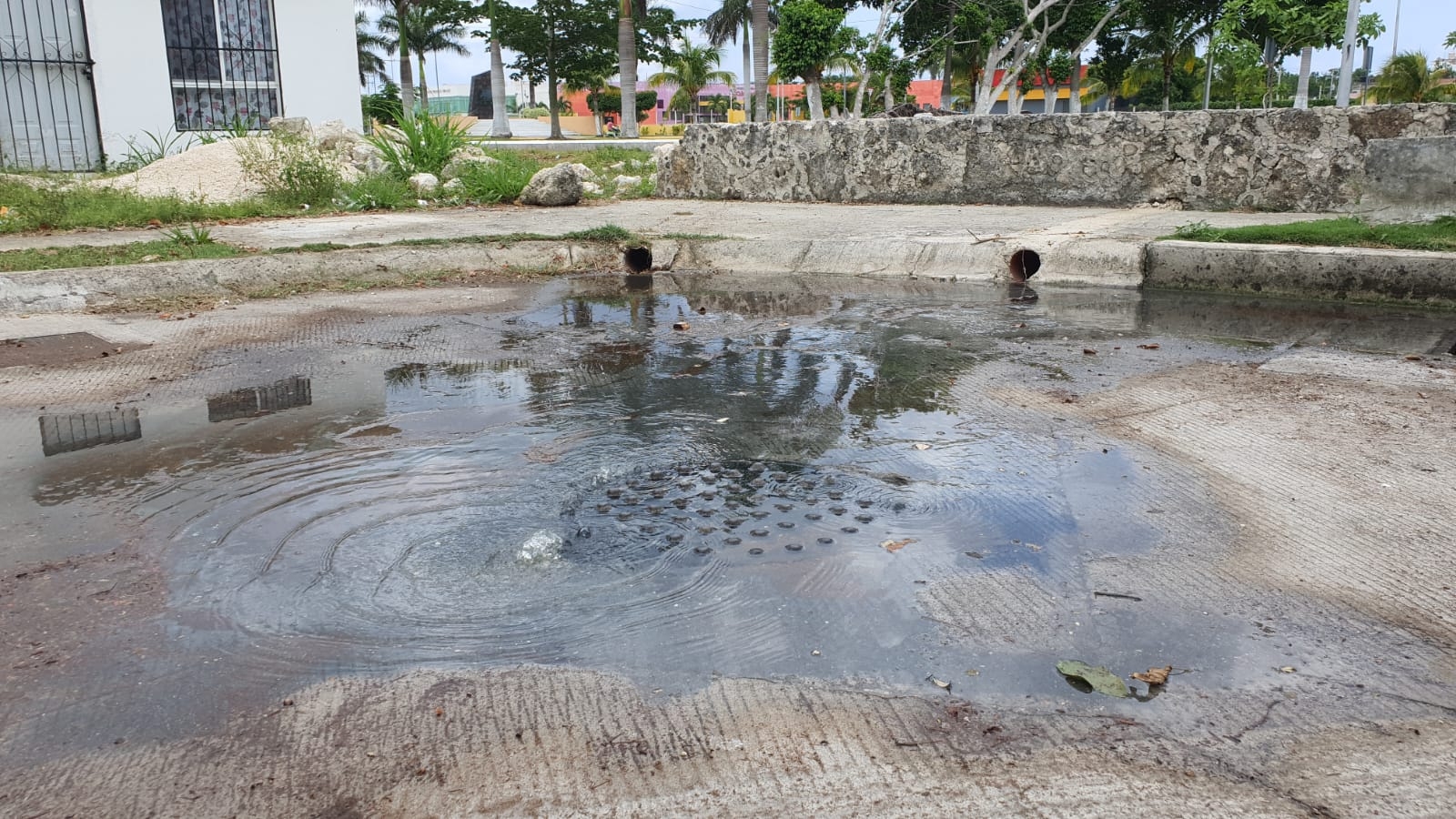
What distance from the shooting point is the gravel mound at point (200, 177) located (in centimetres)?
1176

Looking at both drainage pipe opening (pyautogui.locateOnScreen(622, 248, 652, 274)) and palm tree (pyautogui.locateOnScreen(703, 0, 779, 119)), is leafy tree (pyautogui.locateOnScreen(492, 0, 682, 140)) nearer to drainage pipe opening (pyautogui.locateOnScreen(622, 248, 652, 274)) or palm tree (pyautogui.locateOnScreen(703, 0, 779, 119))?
palm tree (pyautogui.locateOnScreen(703, 0, 779, 119))

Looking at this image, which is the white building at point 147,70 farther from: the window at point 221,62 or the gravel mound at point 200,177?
the gravel mound at point 200,177

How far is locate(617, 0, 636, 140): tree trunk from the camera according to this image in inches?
1321

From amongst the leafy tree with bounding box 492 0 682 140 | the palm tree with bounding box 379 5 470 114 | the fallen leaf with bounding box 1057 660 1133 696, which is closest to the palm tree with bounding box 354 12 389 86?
the palm tree with bounding box 379 5 470 114

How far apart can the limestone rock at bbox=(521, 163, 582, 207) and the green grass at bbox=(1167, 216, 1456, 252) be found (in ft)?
20.3

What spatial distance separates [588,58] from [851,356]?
39.7m

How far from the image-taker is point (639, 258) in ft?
28.4

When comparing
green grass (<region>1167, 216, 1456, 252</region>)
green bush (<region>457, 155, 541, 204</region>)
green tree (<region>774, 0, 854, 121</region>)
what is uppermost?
green tree (<region>774, 0, 854, 121</region>)

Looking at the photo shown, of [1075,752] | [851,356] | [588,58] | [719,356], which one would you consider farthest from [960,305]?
[588,58]

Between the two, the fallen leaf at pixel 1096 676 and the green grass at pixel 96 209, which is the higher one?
the green grass at pixel 96 209

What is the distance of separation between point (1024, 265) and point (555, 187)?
211 inches

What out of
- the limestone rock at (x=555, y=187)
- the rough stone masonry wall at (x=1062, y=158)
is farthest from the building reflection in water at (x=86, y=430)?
the rough stone masonry wall at (x=1062, y=158)

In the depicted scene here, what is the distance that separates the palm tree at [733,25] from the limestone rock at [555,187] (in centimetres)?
3301

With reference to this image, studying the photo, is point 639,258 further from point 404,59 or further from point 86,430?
point 404,59
